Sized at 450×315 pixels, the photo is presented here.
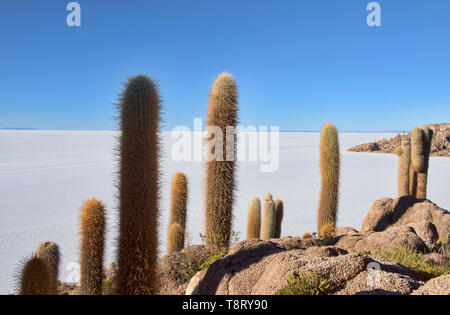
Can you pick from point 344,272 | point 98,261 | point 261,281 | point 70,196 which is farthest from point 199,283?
point 70,196

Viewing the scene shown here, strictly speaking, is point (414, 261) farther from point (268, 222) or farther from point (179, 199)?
point (179, 199)

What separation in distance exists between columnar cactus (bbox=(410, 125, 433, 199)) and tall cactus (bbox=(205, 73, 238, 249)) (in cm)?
877

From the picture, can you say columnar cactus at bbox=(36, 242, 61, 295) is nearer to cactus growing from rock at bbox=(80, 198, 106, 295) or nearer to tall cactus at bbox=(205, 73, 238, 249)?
cactus growing from rock at bbox=(80, 198, 106, 295)

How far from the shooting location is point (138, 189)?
406 cm

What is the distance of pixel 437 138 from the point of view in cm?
3503

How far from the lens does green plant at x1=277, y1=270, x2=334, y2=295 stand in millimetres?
3324

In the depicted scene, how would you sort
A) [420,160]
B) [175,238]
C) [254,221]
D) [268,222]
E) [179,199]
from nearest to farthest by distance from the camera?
[175,238] < [179,199] < [254,221] < [268,222] < [420,160]

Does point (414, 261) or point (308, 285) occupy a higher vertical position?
point (308, 285)

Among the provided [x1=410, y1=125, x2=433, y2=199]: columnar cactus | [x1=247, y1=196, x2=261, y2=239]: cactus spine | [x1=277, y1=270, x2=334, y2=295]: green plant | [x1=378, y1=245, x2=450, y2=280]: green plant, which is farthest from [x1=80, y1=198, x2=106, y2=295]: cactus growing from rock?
[x1=410, y1=125, x2=433, y2=199]: columnar cactus

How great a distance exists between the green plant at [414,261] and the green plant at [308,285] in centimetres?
199

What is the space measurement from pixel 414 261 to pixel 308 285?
2970 millimetres

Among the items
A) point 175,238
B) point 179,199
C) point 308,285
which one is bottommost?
point 175,238

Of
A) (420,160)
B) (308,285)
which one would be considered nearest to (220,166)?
(308,285)

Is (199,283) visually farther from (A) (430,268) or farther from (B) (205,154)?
(A) (430,268)
